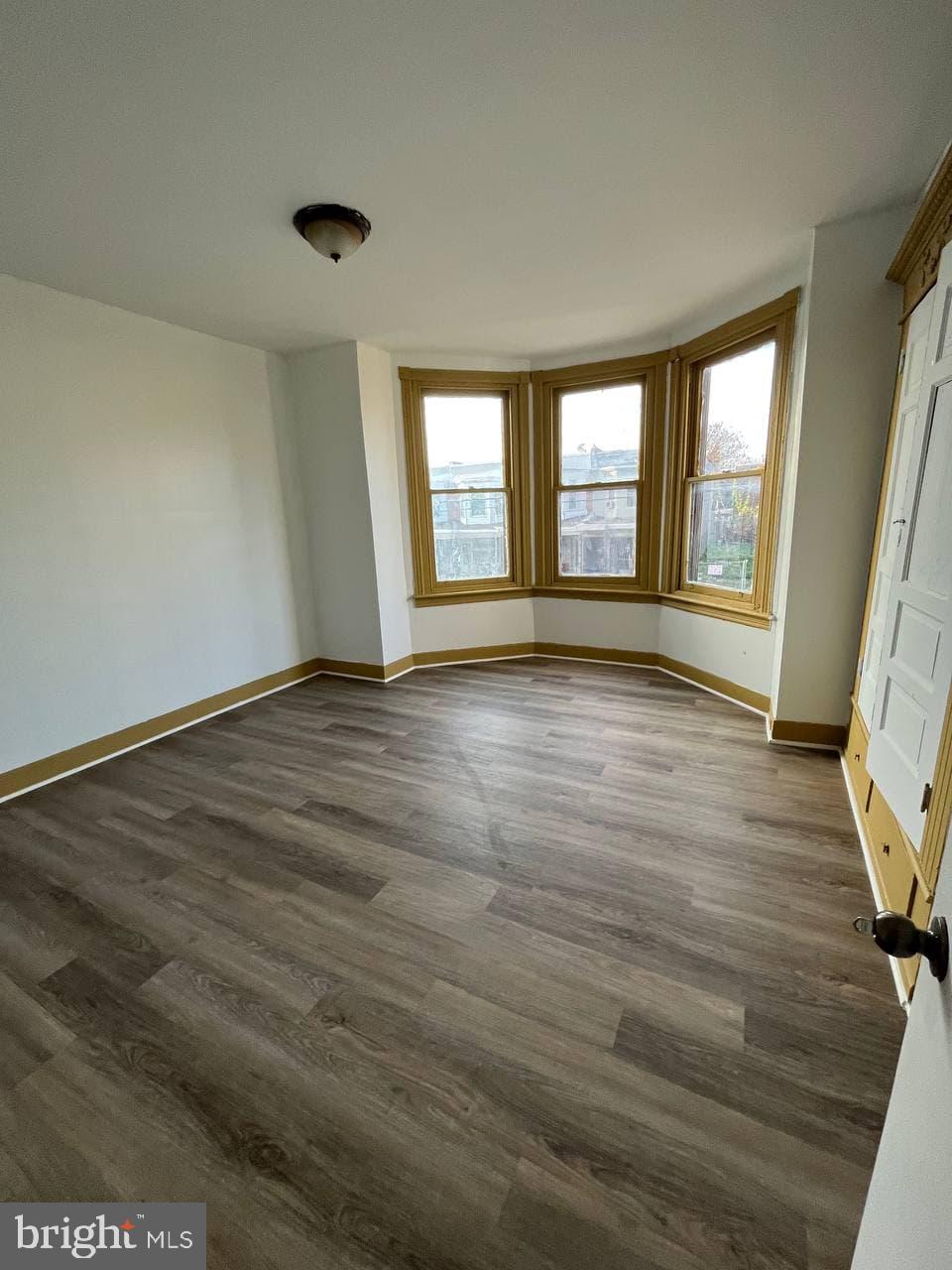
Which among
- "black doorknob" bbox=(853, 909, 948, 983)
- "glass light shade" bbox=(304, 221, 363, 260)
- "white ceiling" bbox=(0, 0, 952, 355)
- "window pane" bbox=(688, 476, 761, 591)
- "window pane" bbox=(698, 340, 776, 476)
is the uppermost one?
"white ceiling" bbox=(0, 0, 952, 355)

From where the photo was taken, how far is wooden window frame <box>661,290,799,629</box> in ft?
9.64

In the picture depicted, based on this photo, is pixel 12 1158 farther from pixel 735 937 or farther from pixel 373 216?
pixel 373 216

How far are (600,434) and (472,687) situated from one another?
2.38 meters

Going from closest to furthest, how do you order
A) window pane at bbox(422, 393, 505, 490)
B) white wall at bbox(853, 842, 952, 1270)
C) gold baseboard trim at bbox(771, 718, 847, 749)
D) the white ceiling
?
white wall at bbox(853, 842, 952, 1270) → the white ceiling → gold baseboard trim at bbox(771, 718, 847, 749) → window pane at bbox(422, 393, 505, 490)

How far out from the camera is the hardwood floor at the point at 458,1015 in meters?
1.01

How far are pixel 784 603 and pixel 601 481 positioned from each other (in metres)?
1.97

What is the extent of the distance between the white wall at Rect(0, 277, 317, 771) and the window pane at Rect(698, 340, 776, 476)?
3266 mm

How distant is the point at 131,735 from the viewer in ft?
10.4

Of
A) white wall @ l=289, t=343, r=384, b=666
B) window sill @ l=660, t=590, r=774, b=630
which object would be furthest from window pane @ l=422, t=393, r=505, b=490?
window sill @ l=660, t=590, r=774, b=630

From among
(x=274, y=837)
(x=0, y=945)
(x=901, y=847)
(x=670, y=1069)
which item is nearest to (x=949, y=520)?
(x=901, y=847)

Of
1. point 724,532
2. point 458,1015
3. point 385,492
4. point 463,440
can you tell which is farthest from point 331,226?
point 724,532

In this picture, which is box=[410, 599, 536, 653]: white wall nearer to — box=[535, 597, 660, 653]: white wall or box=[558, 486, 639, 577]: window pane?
box=[535, 597, 660, 653]: white wall

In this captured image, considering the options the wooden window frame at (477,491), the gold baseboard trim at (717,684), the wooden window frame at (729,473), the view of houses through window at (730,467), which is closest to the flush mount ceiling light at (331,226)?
the wooden window frame at (477,491)

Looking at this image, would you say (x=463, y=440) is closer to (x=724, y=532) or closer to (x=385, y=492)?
(x=385, y=492)
